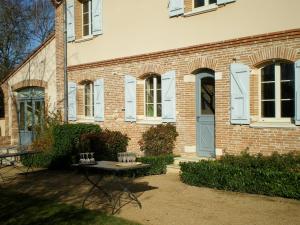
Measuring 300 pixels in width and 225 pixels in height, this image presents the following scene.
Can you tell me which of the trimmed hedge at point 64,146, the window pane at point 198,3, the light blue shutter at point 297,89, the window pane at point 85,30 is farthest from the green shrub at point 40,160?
the light blue shutter at point 297,89

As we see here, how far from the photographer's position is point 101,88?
1473cm

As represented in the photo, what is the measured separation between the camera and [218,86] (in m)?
11.0

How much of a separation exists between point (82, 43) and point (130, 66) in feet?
9.80

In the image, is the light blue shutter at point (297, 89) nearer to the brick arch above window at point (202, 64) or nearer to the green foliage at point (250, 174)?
the green foliage at point (250, 174)

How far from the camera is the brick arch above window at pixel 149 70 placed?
41.7ft

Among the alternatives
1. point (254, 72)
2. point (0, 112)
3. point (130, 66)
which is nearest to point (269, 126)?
point (254, 72)

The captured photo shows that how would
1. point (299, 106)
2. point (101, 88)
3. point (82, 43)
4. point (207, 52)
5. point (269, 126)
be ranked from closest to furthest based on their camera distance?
point (299, 106), point (269, 126), point (207, 52), point (101, 88), point (82, 43)

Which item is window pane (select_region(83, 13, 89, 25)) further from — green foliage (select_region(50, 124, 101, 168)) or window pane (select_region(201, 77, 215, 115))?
window pane (select_region(201, 77, 215, 115))

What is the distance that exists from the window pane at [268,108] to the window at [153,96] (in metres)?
3.77

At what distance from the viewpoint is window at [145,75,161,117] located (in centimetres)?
1323

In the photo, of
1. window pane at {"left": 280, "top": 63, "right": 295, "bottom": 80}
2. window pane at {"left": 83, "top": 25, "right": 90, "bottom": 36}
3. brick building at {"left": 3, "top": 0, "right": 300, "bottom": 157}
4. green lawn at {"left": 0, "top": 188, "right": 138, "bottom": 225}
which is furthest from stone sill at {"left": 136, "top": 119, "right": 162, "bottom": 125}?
green lawn at {"left": 0, "top": 188, "right": 138, "bottom": 225}

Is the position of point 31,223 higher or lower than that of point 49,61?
lower

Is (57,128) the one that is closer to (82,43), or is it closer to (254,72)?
(82,43)

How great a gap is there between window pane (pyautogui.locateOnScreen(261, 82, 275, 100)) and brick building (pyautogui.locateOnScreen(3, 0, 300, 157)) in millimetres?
24
